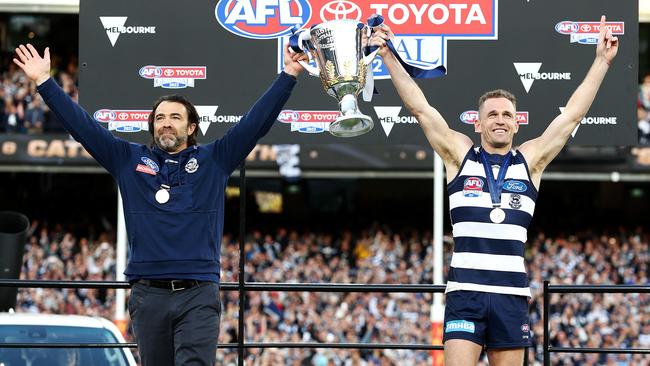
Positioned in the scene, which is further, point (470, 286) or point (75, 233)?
point (75, 233)

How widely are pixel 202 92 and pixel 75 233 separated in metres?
18.1

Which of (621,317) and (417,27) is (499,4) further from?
(621,317)

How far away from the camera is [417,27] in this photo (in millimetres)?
6535

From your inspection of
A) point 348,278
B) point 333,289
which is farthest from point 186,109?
point 348,278

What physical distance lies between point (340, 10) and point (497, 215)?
2.18 metres

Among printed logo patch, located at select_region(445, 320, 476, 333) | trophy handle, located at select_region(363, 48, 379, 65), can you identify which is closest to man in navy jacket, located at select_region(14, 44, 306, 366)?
trophy handle, located at select_region(363, 48, 379, 65)

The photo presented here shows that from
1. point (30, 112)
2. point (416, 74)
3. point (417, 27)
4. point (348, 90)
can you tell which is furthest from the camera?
point (30, 112)

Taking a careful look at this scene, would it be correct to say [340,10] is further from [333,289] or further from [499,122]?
[499,122]

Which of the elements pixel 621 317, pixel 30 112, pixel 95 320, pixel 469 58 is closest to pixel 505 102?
pixel 469 58

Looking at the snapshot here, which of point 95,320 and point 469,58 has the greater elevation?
point 469,58

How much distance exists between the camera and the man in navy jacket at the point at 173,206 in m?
4.77

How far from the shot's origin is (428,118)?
5219 millimetres

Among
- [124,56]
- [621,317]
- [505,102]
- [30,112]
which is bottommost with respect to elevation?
[621,317]

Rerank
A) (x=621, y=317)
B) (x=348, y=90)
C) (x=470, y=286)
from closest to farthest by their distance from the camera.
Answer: (x=470, y=286), (x=348, y=90), (x=621, y=317)
